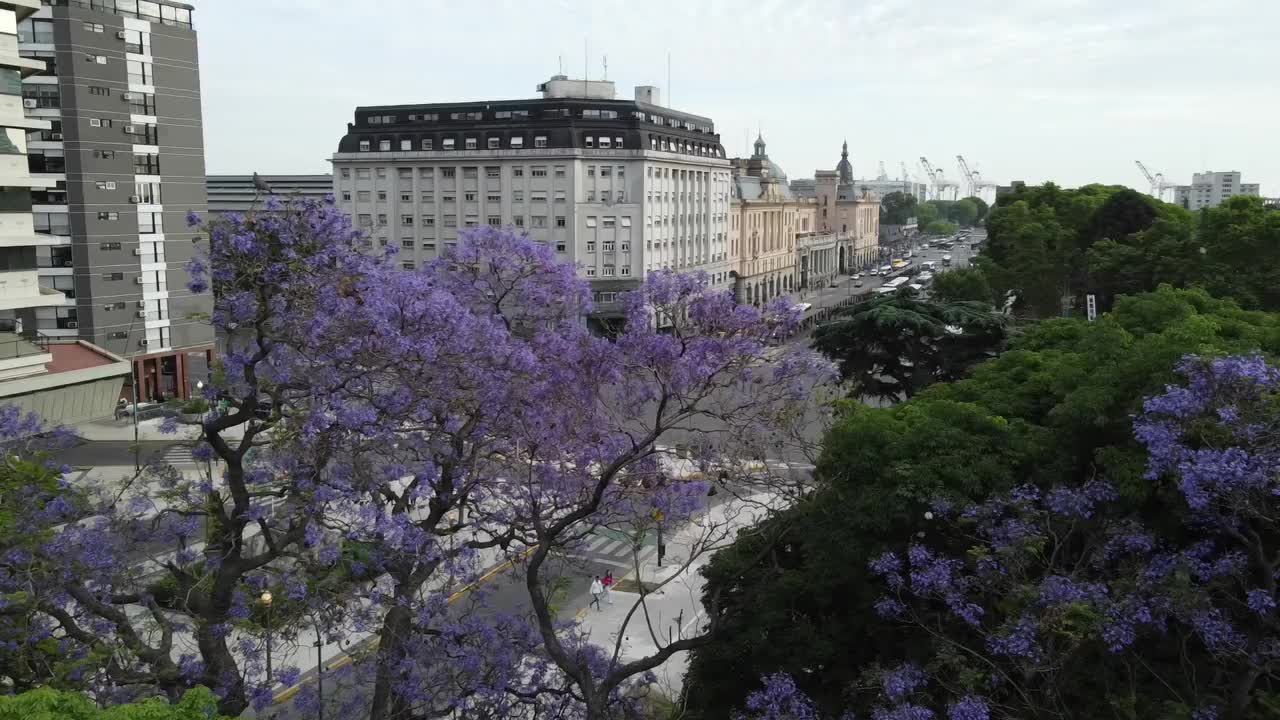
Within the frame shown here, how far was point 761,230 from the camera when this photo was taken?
274 ft

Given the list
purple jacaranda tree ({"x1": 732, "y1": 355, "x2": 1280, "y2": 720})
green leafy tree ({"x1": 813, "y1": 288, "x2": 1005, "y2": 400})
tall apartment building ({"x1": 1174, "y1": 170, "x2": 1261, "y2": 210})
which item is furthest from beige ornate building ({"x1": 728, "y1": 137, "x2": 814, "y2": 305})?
tall apartment building ({"x1": 1174, "y1": 170, "x2": 1261, "y2": 210})

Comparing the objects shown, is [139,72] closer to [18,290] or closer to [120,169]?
[120,169]

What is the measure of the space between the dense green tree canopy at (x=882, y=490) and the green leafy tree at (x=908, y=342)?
397 inches

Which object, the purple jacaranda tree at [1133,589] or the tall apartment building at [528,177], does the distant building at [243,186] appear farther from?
the purple jacaranda tree at [1133,589]

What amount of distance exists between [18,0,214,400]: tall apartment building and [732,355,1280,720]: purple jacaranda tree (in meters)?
34.4

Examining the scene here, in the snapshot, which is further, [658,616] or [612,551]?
[612,551]

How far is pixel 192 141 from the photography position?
147ft

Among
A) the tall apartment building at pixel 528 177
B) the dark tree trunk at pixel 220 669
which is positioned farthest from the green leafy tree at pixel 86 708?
the tall apartment building at pixel 528 177

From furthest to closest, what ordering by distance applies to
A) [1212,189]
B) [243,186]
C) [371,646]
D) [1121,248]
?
[1212,189] < [243,186] < [1121,248] < [371,646]

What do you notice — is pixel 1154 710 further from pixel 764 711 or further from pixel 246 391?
pixel 246 391

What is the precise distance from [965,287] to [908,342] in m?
18.8

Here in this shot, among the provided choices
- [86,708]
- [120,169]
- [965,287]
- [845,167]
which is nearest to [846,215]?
[845,167]

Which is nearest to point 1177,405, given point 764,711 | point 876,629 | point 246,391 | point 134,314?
point 876,629

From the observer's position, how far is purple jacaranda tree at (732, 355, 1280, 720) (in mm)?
10469
